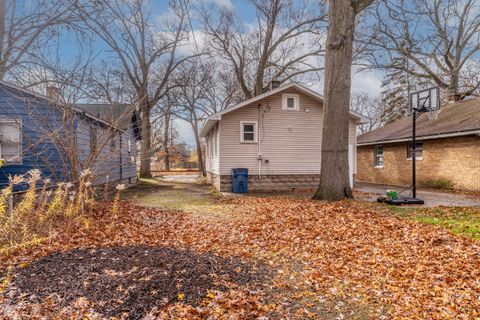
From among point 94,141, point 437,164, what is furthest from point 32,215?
point 437,164

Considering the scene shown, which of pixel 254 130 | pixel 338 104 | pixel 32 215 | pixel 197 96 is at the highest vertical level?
pixel 197 96

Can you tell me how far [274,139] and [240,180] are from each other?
7.82ft

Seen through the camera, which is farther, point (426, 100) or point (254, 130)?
point (254, 130)

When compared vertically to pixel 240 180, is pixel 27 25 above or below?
above

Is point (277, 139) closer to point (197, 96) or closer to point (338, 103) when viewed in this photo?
point (338, 103)

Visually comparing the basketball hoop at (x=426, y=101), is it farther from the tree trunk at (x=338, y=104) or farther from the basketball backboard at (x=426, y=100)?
the tree trunk at (x=338, y=104)

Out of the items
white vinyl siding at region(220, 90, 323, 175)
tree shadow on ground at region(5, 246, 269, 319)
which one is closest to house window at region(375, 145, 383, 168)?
white vinyl siding at region(220, 90, 323, 175)

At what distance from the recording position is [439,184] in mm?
14367

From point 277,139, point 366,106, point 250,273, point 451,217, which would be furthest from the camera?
point 366,106

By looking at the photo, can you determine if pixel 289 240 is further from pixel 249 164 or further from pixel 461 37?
pixel 461 37

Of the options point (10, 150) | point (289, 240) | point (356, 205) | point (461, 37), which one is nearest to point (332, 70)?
point (356, 205)

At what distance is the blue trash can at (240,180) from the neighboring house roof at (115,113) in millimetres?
4738

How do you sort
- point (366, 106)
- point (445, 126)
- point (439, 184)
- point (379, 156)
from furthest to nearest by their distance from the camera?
point (366, 106)
point (379, 156)
point (445, 126)
point (439, 184)

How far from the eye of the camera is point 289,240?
5457 millimetres
